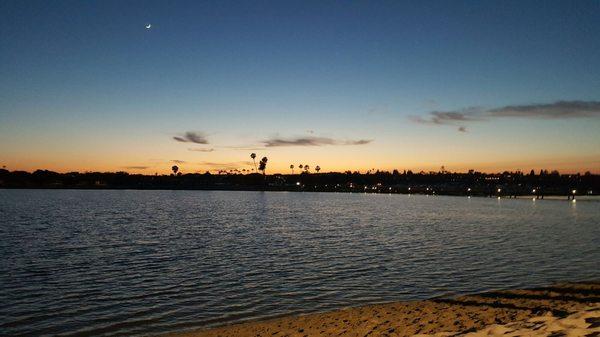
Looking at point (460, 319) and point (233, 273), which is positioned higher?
point (460, 319)

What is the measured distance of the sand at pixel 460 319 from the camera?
1433 centimetres

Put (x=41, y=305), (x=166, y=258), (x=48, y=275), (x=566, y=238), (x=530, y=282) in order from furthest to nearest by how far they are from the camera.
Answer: (x=566, y=238) < (x=166, y=258) < (x=48, y=275) < (x=530, y=282) < (x=41, y=305)

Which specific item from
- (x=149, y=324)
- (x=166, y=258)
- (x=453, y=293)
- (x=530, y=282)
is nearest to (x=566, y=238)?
(x=530, y=282)

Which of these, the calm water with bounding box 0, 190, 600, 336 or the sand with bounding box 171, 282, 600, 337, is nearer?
the sand with bounding box 171, 282, 600, 337

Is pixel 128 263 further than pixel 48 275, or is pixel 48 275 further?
pixel 128 263

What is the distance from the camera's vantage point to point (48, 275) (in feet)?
96.4

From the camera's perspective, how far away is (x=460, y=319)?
17.3 metres

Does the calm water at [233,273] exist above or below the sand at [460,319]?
below

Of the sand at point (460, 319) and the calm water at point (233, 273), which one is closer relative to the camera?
the sand at point (460, 319)

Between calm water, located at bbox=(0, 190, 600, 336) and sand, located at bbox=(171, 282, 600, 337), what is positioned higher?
sand, located at bbox=(171, 282, 600, 337)

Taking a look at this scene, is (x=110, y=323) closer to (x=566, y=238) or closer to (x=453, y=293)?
(x=453, y=293)

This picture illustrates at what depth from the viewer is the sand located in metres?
14.3

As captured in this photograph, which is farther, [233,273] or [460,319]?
[233,273]

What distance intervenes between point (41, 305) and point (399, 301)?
17.1 m
